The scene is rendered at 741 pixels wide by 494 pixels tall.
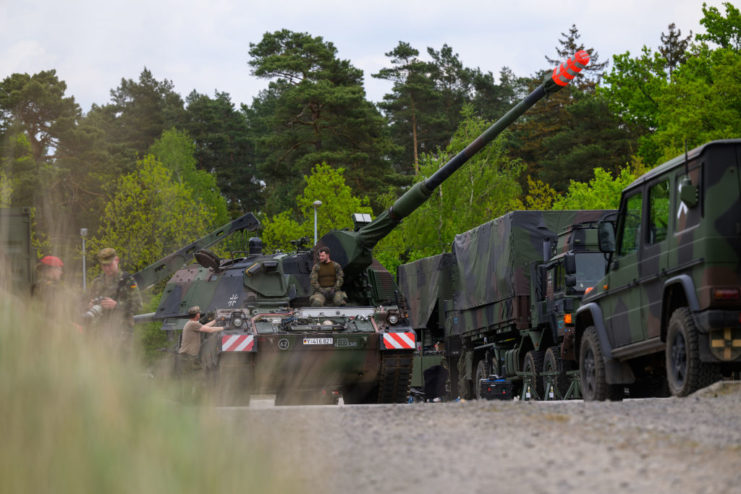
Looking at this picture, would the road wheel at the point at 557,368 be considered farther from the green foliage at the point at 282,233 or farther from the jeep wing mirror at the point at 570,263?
the green foliage at the point at 282,233

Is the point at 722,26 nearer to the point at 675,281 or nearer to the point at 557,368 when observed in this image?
the point at 557,368

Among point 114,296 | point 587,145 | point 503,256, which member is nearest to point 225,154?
point 587,145

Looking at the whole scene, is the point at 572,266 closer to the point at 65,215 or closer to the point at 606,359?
the point at 606,359

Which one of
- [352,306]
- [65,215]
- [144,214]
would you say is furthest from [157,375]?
[144,214]

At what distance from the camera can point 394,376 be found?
1723 cm

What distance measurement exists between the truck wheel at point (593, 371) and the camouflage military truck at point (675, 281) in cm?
1

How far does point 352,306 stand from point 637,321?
653cm

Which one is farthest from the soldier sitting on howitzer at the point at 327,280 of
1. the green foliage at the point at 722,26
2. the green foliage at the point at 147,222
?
the green foliage at the point at 147,222

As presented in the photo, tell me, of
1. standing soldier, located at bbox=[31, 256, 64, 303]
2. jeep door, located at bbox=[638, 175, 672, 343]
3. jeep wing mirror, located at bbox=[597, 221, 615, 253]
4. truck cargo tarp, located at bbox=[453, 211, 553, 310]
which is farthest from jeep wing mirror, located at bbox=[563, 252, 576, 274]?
standing soldier, located at bbox=[31, 256, 64, 303]

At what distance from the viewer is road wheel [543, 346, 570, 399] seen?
19672 mm

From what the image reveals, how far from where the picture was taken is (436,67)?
260ft

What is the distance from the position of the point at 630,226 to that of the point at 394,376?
5.51m

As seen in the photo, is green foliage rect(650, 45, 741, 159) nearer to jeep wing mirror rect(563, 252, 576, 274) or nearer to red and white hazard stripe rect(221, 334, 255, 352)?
jeep wing mirror rect(563, 252, 576, 274)

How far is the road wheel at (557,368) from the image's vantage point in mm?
19672
